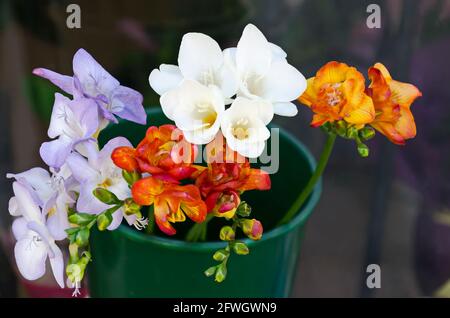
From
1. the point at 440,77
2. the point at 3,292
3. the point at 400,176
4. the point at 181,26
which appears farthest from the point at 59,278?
the point at 400,176

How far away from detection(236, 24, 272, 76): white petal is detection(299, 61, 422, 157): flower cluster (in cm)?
4

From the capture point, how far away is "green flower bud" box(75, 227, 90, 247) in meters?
0.37

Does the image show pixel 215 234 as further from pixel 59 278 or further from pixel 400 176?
pixel 400 176

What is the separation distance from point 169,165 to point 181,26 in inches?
18.8

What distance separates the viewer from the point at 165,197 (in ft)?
1.17

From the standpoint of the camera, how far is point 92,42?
818 millimetres

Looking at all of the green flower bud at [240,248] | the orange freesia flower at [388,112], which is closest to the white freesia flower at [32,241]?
the green flower bud at [240,248]

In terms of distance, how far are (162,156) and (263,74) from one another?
0.08 meters

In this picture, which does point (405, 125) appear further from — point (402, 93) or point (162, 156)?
point (162, 156)

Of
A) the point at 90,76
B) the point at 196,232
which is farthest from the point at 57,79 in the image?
the point at 196,232

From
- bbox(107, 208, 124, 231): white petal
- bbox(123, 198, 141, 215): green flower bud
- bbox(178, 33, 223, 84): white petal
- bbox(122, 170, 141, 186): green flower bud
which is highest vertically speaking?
bbox(178, 33, 223, 84): white petal

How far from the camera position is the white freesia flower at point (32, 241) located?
386 millimetres

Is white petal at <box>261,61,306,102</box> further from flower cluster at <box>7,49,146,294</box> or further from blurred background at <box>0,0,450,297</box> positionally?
blurred background at <box>0,0,450,297</box>

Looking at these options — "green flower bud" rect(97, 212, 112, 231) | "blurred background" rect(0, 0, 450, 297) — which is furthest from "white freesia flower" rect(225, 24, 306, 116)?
"blurred background" rect(0, 0, 450, 297)
